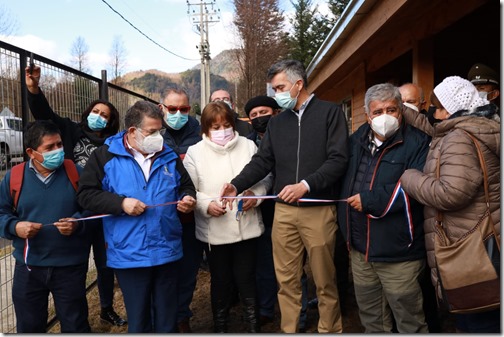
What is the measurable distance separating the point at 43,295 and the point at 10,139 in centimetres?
133

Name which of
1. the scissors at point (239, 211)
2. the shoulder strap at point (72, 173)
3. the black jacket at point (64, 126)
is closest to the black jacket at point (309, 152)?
the scissors at point (239, 211)

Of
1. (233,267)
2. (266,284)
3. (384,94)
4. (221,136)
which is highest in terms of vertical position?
(384,94)

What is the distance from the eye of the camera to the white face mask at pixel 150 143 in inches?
111

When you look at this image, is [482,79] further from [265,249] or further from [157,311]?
[157,311]

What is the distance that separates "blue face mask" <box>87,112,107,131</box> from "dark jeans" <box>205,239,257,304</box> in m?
1.46

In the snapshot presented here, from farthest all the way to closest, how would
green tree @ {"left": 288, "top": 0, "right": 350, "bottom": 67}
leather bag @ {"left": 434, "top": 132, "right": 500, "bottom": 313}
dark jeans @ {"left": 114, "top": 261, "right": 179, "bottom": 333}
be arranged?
1. green tree @ {"left": 288, "top": 0, "right": 350, "bottom": 67}
2. dark jeans @ {"left": 114, "top": 261, "right": 179, "bottom": 333}
3. leather bag @ {"left": 434, "top": 132, "right": 500, "bottom": 313}

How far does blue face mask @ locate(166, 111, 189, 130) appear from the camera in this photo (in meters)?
3.68

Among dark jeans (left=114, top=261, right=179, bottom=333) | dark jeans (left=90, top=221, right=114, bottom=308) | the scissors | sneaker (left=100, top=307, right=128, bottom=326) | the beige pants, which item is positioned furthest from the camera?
sneaker (left=100, top=307, right=128, bottom=326)

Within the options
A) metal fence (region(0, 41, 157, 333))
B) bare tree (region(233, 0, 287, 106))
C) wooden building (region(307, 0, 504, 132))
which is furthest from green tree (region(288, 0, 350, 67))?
metal fence (region(0, 41, 157, 333))

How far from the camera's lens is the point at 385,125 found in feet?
9.02

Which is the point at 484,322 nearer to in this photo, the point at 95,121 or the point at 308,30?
the point at 95,121

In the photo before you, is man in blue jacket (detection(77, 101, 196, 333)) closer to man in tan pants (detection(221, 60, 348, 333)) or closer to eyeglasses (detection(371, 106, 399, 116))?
man in tan pants (detection(221, 60, 348, 333))

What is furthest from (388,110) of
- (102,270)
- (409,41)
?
(102,270)

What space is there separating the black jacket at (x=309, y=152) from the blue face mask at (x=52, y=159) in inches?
47.9
